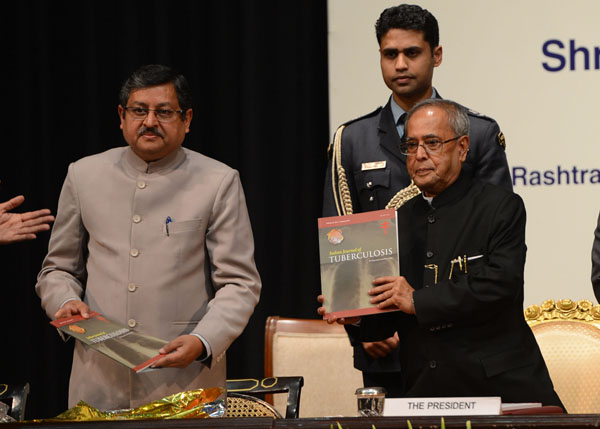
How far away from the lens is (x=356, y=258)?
2.65 metres

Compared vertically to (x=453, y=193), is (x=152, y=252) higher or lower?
lower

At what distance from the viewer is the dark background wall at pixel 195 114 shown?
4.66m

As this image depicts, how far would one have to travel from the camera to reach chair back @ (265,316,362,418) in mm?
3846

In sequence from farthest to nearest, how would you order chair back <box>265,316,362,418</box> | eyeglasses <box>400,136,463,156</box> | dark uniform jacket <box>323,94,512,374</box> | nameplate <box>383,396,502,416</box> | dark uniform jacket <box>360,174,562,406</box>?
1. chair back <box>265,316,362,418</box>
2. dark uniform jacket <box>323,94,512,374</box>
3. eyeglasses <box>400,136,463,156</box>
4. dark uniform jacket <box>360,174,562,406</box>
5. nameplate <box>383,396,502,416</box>

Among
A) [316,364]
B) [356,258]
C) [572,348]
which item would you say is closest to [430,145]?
[356,258]

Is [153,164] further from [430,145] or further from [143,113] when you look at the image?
[430,145]

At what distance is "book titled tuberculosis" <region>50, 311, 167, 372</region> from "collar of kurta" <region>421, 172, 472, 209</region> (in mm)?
880

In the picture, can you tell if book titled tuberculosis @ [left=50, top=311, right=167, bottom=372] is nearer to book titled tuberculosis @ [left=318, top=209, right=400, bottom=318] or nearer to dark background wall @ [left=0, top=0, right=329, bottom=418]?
book titled tuberculosis @ [left=318, top=209, right=400, bottom=318]

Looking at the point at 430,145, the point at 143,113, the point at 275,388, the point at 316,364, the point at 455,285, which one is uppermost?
the point at 143,113

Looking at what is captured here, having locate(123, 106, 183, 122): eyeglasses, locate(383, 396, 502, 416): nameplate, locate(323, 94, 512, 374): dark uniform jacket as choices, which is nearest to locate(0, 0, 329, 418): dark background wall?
locate(323, 94, 512, 374): dark uniform jacket

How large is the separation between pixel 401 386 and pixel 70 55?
2769mm

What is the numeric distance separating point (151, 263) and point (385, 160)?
85 cm

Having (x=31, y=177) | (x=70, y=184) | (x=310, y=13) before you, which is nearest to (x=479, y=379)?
(x=70, y=184)

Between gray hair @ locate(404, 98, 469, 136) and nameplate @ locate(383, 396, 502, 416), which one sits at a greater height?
gray hair @ locate(404, 98, 469, 136)
